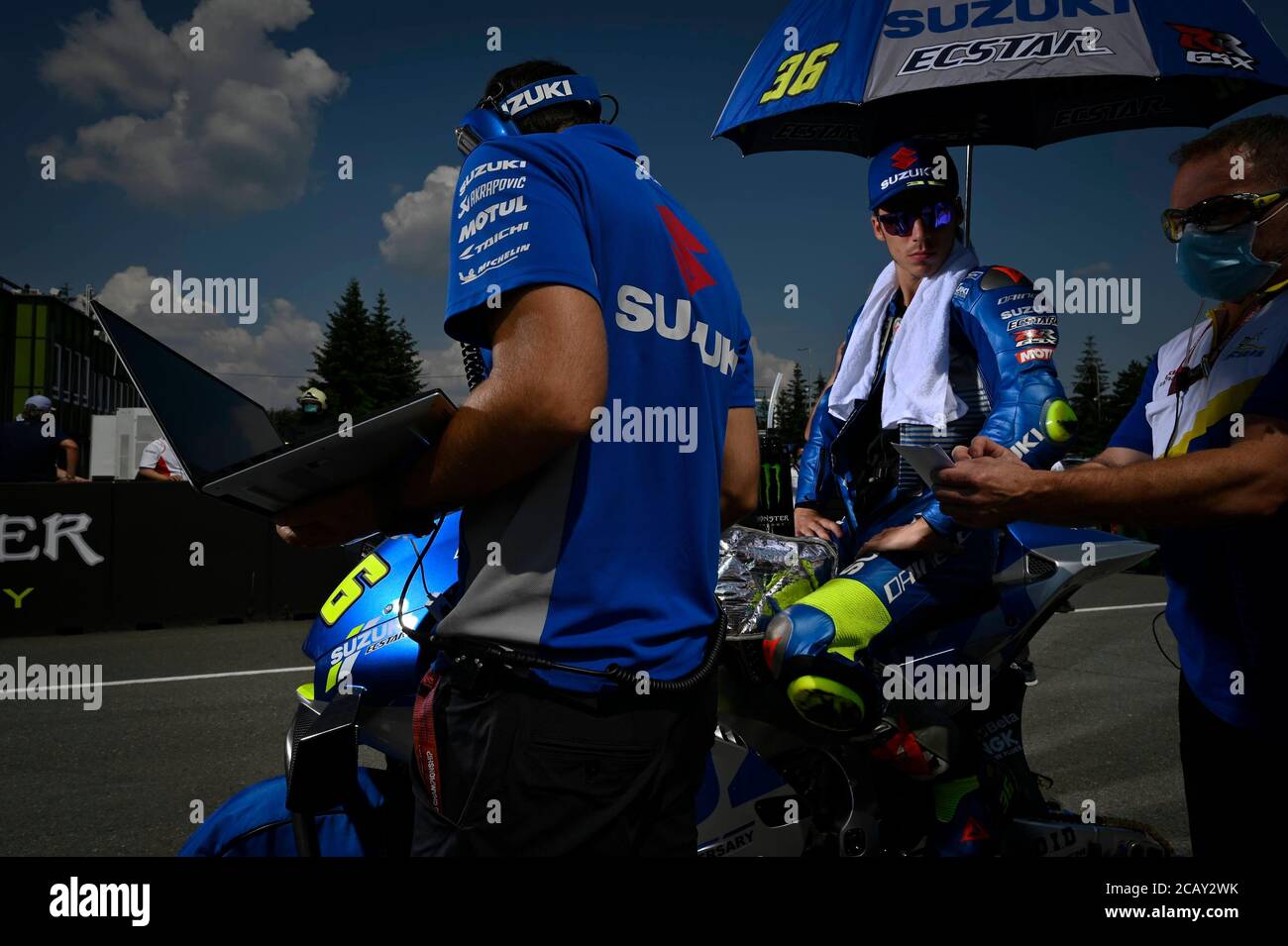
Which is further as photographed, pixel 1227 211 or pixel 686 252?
pixel 1227 211

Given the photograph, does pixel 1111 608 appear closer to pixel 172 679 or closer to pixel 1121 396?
pixel 172 679

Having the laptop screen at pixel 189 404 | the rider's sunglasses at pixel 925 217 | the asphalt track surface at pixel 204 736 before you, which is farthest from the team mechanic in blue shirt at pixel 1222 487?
the asphalt track surface at pixel 204 736

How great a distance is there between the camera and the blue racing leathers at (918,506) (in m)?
2.15

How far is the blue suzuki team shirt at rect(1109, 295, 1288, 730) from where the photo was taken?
5.87 feet

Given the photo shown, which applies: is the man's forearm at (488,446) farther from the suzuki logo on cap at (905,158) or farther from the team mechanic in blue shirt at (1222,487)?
the suzuki logo on cap at (905,158)


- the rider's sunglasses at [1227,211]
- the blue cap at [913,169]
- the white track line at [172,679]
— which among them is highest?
the blue cap at [913,169]

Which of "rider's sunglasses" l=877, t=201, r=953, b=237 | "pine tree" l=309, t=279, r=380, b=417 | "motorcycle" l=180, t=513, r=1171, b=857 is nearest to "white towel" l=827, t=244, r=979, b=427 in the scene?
"rider's sunglasses" l=877, t=201, r=953, b=237

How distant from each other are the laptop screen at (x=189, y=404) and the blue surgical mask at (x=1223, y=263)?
2.01 metres

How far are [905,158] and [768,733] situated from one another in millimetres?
1827

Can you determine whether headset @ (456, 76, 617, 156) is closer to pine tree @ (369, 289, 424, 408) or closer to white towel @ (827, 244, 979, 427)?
white towel @ (827, 244, 979, 427)

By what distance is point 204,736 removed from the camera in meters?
4.85

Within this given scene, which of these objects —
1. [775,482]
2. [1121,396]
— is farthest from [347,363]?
[775,482]

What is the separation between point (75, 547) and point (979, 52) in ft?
28.8
